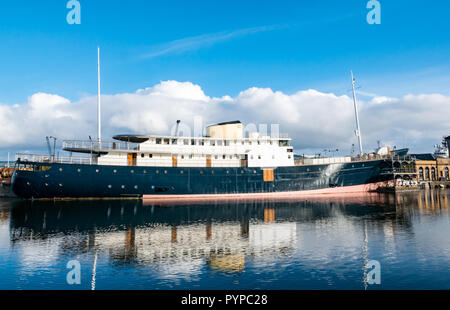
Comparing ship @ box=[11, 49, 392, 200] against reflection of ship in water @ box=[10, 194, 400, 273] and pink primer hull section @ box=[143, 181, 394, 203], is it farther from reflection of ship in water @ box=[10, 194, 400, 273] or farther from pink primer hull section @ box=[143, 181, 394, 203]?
reflection of ship in water @ box=[10, 194, 400, 273]

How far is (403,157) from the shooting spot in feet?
164

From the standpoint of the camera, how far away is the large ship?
Answer: 3488 centimetres

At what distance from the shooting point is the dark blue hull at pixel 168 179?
1358 inches

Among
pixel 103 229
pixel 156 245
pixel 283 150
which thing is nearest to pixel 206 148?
pixel 283 150

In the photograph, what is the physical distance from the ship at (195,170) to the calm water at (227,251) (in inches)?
476

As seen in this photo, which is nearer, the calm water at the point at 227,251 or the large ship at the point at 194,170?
the calm water at the point at 227,251

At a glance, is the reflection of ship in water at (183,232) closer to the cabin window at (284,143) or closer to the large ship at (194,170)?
the large ship at (194,170)

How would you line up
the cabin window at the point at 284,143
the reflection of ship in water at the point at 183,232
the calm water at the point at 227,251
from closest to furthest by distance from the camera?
the calm water at the point at 227,251, the reflection of ship in water at the point at 183,232, the cabin window at the point at 284,143

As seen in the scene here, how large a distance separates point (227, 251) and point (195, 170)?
2566 centimetres

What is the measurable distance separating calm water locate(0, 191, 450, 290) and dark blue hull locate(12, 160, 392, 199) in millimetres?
11641

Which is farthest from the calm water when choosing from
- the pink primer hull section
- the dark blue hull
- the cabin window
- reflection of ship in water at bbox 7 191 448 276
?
the cabin window

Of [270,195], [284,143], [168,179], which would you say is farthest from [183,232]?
[284,143]

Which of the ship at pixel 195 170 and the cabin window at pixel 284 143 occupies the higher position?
the cabin window at pixel 284 143

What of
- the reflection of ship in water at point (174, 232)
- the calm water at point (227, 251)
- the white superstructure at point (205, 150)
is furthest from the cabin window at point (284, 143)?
the calm water at point (227, 251)
